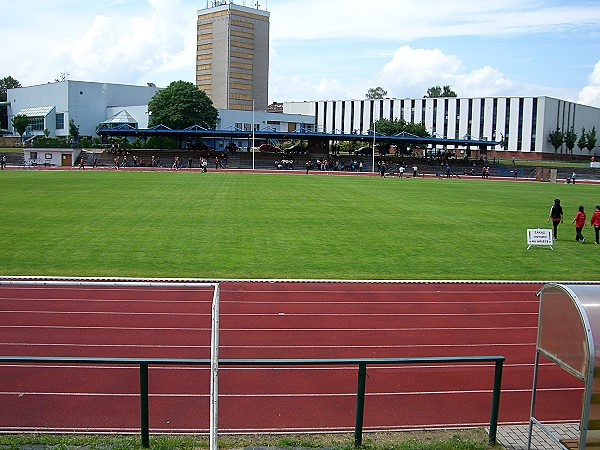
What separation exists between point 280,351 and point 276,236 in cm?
1155

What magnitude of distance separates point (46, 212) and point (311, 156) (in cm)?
5850

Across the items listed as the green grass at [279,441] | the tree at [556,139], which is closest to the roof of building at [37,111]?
the tree at [556,139]

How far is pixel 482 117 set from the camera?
102m

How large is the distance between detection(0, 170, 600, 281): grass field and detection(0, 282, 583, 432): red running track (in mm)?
2197

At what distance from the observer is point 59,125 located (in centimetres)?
9769

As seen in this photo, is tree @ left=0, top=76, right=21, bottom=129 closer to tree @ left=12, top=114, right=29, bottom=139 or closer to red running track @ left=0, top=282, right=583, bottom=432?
tree @ left=12, top=114, right=29, bottom=139

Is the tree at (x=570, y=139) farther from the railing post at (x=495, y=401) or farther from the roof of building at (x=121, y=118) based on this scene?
the railing post at (x=495, y=401)

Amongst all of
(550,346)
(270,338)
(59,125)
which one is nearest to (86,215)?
(270,338)

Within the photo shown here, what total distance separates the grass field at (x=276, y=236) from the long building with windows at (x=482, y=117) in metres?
61.9

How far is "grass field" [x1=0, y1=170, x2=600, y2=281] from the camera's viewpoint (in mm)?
16453

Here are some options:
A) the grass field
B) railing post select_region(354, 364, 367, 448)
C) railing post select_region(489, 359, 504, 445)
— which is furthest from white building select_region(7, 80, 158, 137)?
railing post select_region(489, 359, 504, 445)

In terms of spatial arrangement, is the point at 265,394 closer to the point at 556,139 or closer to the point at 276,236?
the point at 276,236

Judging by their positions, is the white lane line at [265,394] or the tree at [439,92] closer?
the white lane line at [265,394]

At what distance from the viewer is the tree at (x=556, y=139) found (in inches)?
3784
